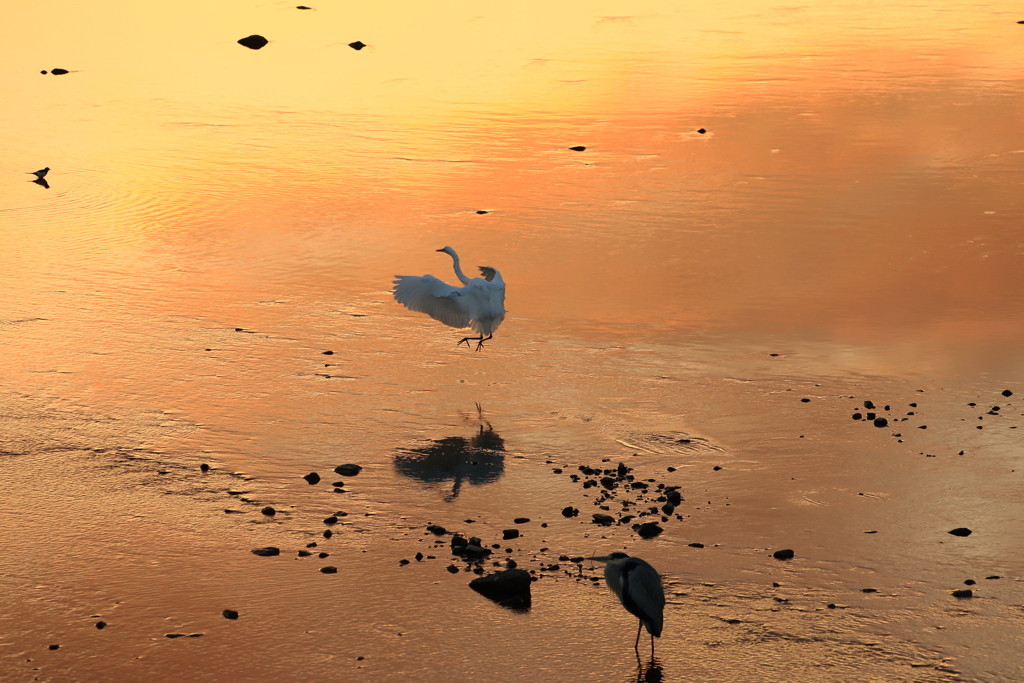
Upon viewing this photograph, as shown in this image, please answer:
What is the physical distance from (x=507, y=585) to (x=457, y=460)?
314cm

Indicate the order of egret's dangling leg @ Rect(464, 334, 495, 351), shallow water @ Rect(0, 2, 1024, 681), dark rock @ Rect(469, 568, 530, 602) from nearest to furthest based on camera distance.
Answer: shallow water @ Rect(0, 2, 1024, 681) → dark rock @ Rect(469, 568, 530, 602) → egret's dangling leg @ Rect(464, 334, 495, 351)

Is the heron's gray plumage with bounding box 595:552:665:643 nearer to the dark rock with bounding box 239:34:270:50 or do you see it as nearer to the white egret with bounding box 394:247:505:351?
the white egret with bounding box 394:247:505:351

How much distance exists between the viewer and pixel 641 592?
9.14 meters

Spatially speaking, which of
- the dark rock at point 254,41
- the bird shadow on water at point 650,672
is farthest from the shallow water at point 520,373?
the dark rock at point 254,41

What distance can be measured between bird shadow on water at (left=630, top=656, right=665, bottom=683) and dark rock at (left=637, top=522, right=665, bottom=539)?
204 cm

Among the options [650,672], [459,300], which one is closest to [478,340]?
[459,300]

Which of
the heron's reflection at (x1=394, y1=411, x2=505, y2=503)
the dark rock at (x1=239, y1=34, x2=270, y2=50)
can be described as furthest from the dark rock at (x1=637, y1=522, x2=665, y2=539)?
the dark rock at (x1=239, y1=34, x2=270, y2=50)

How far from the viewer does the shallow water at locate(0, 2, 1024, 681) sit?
9883mm

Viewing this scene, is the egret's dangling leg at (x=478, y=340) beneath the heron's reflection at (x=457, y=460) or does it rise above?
above

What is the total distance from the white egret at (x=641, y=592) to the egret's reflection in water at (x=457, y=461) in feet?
11.0

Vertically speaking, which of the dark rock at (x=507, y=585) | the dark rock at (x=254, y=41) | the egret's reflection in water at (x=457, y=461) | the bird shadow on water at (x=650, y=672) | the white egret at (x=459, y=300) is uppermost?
the dark rock at (x=254, y=41)

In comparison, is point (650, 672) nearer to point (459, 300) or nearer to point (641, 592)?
point (641, 592)

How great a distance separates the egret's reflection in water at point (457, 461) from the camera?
12.8 meters

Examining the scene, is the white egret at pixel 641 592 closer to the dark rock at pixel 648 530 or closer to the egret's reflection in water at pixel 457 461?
the dark rock at pixel 648 530
